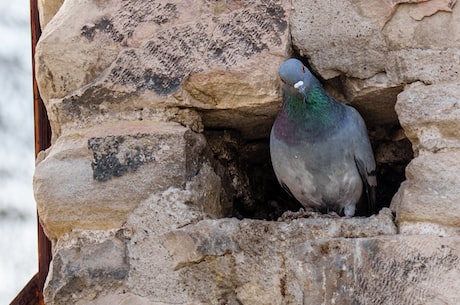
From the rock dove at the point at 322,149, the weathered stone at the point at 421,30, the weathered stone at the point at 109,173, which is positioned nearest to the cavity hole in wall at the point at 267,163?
the rock dove at the point at 322,149

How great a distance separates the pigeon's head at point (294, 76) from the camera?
2.38 metres

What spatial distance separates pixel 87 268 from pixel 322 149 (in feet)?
2.93

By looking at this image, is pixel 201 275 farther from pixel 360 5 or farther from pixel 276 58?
pixel 360 5

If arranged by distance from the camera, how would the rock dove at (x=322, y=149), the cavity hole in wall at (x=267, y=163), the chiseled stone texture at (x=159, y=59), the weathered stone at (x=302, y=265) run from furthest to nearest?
the cavity hole in wall at (x=267, y=163), the rock dove at (x=322, y=149), the chiseled stone texture at (x=159, y=59), the weathered stone at (x=302, y=265)

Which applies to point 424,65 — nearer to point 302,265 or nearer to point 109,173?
point 302,265

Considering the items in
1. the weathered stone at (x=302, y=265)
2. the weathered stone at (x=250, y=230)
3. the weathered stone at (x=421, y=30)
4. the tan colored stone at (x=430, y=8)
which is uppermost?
the tan colored stone at (x=430, y=8)

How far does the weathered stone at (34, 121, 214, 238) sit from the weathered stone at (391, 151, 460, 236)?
65cm

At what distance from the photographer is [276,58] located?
243 cm

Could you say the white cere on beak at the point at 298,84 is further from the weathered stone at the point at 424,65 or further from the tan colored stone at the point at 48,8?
the tan colored stone at the point at 48,8

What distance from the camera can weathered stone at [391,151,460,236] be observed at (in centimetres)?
208

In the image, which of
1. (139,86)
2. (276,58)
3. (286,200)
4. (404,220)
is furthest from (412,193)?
(286,200)

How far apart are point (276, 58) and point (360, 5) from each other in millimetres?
305

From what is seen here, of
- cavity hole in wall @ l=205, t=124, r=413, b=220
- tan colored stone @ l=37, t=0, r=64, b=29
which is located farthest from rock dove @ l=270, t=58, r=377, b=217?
tan colored stone @ l=37, t=0, r=64, b=29

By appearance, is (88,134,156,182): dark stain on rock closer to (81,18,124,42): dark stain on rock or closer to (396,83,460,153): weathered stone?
(81,18,124,42): dark stain on rock
